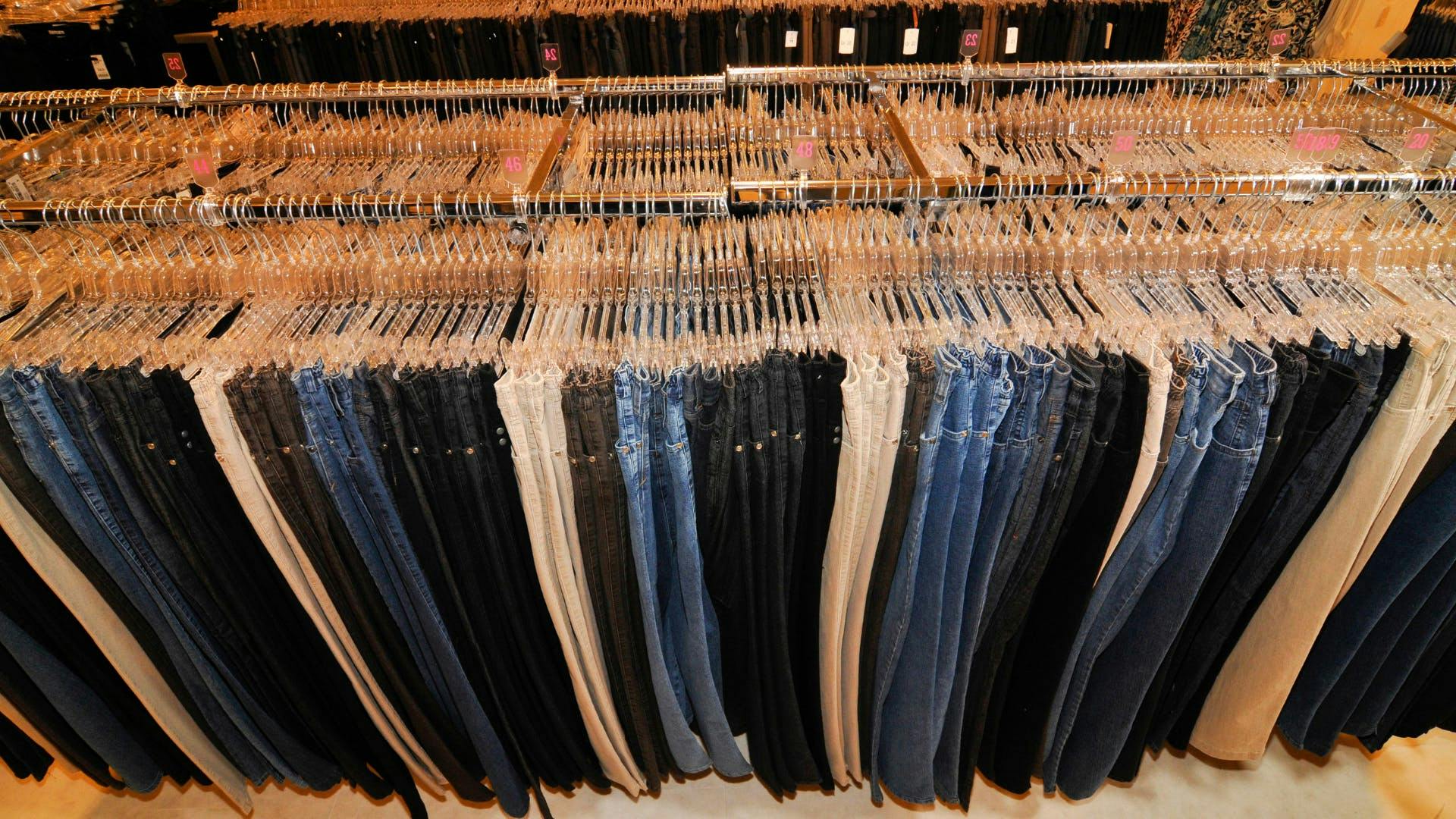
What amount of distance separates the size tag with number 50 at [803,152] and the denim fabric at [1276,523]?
0.82 metres

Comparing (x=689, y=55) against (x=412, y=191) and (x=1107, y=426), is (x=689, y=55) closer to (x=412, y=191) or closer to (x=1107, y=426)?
(x=412, y=191)

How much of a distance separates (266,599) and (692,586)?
2.53ft

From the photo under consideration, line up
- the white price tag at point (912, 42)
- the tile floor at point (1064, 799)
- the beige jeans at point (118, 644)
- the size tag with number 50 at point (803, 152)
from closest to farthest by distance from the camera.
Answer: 1. the beige jeans at point (118, 644)
2. the size tag with number 50 at point (803, 152)
3. the tile floor at point (1064, 799)
4. the white price tag at point (912, 42)

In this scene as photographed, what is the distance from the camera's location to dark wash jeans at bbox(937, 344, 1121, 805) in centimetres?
109

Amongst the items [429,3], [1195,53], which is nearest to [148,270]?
[429,3]

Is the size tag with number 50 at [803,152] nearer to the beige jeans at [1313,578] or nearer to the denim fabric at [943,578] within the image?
the denim fabric at [943,578]

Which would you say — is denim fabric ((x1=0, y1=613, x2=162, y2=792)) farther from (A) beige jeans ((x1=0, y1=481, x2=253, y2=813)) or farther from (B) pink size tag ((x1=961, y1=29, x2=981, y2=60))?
(B) pink size tag ((x1=961, y1=29, x2=981, y2=60))

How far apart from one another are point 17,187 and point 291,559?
883 millimetres

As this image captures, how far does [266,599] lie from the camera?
4.56 feet

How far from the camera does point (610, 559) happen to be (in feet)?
4.13

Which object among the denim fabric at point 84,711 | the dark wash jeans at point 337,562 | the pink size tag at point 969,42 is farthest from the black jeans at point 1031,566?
the denim fabric at point 84,711

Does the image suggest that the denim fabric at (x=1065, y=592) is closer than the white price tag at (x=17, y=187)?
Yes

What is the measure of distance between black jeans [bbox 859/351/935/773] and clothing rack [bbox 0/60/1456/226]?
30 cm

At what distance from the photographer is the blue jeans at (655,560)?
3.59ft
